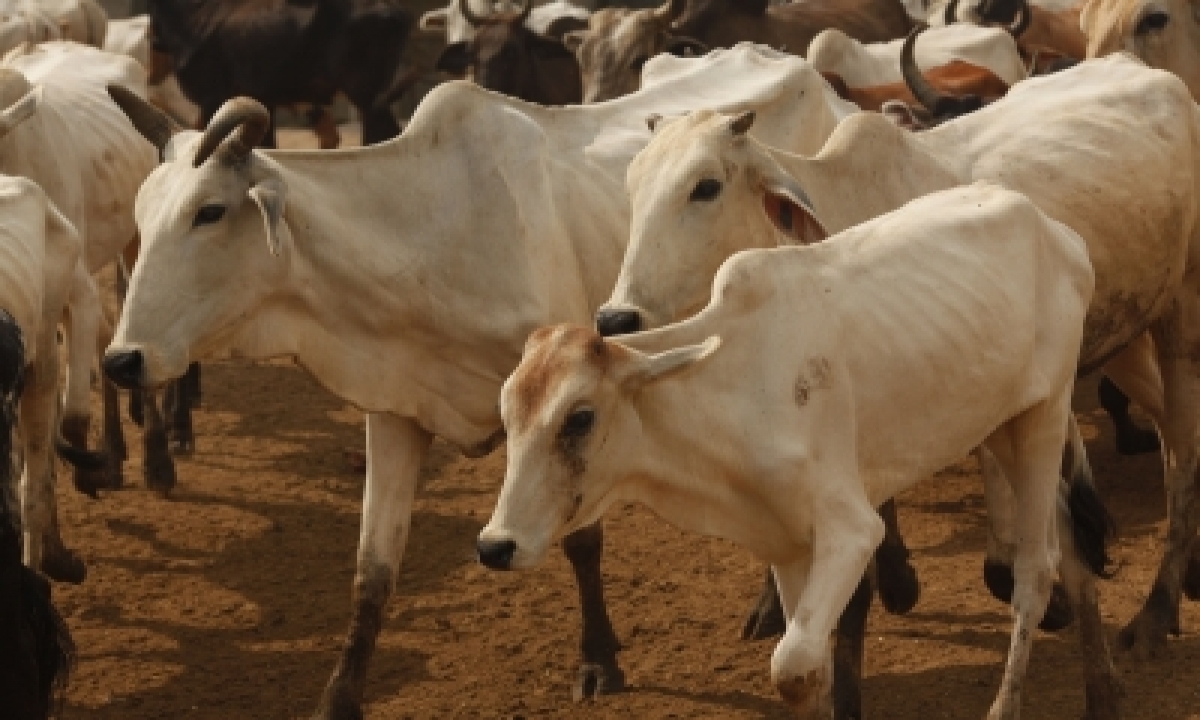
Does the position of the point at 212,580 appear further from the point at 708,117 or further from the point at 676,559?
the point at 708,117

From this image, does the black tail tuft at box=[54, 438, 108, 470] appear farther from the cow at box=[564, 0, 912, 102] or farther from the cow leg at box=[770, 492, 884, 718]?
the cow at box=[564, 0, 912, 102]

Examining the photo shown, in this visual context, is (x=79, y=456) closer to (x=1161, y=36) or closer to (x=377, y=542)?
(x=377, y=542)

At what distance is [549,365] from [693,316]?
2.45 feet

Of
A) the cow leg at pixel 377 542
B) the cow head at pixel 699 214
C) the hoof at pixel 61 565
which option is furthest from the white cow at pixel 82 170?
the cow head at pixel 699 214

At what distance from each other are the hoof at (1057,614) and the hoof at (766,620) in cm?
81

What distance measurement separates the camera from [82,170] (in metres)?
9.25

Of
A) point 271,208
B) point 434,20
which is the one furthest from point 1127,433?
point 434,20

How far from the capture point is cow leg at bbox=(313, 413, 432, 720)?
21.0 feet

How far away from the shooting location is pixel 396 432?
659 cm

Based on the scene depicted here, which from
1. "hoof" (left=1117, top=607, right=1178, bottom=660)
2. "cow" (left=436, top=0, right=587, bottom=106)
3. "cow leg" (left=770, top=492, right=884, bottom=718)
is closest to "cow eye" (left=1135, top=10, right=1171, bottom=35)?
"cow" (left=436, top=0, right=587, bottom=106)

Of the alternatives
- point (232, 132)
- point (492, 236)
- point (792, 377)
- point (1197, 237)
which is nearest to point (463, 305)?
point (492, 236)

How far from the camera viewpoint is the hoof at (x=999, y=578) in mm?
6641

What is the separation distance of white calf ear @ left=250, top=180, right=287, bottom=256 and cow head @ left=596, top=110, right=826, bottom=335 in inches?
33.9

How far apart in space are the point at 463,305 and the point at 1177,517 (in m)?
2.40
